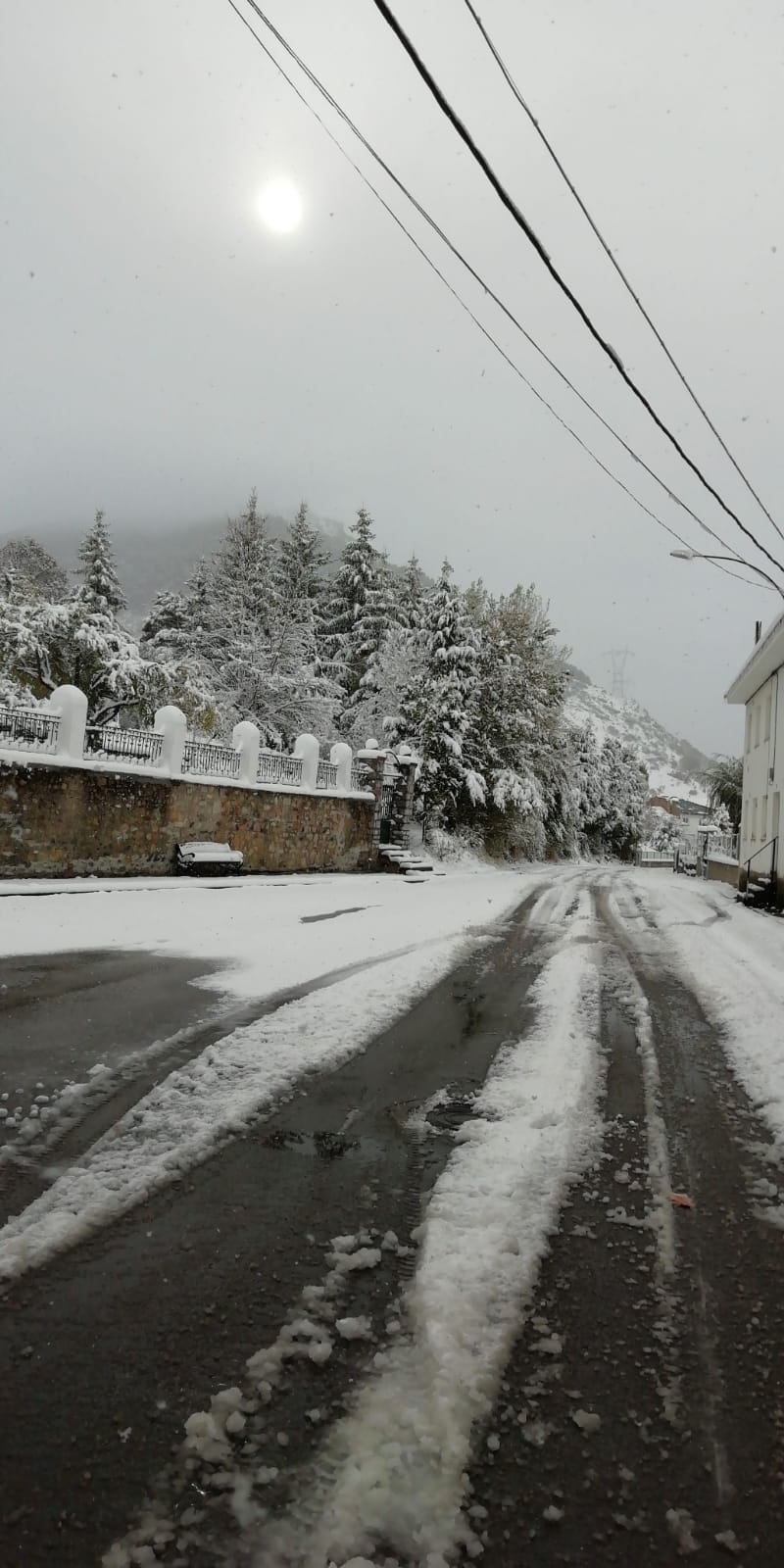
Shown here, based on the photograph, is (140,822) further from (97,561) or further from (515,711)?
(97,561)

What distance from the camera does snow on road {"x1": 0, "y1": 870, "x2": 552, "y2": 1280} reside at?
267 cm

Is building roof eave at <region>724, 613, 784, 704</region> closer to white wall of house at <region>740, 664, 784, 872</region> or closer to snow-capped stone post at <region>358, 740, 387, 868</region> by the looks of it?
white wall of house at <region>740, 664, 784, 872</region>

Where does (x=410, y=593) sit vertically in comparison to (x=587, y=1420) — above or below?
above

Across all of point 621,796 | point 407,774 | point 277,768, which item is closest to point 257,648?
point 407,774

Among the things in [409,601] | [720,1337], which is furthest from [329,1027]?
[409,601]

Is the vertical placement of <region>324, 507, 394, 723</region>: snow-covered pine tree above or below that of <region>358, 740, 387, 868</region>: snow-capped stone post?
above

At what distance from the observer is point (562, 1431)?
5.55ft

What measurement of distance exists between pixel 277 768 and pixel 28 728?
692 centimetres

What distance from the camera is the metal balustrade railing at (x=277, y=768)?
18.8 m

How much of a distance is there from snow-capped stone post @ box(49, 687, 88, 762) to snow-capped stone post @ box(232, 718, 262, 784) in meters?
4.53

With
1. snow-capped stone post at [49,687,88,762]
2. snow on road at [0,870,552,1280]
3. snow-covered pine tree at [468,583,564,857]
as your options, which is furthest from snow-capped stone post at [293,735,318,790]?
snow-covered pine tree at [468,583,564,857]

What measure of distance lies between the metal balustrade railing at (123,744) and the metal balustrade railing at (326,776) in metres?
5.57

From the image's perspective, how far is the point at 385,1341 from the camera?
1939mm

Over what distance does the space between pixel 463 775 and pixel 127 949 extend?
21305 millimetres
